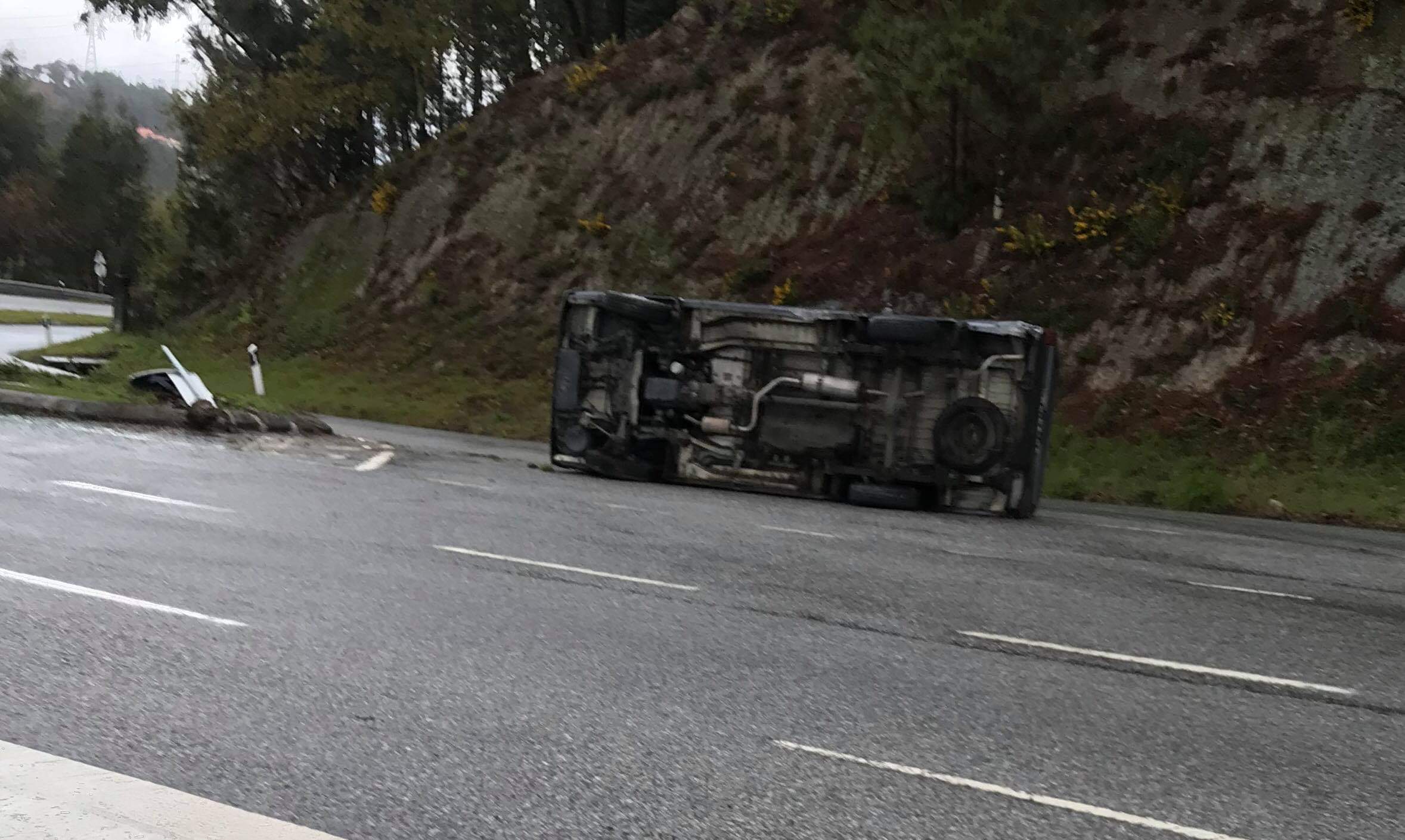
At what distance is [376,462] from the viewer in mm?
16891

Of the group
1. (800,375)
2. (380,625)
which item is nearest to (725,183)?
(800,375)

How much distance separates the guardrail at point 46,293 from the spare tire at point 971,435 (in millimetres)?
56108

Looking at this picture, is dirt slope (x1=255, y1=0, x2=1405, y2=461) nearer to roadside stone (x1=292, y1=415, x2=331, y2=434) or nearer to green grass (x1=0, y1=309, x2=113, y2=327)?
roadside stone (x1=292, y1=415, x2=331, y2=434)

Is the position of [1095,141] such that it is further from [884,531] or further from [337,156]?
[337,156]

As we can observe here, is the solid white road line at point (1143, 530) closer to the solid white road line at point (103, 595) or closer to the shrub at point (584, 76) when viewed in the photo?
the solid white road line at point (103, 595)

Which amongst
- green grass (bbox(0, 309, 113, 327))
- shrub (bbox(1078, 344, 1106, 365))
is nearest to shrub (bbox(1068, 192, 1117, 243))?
shrub (bbox(1078, 344, 1106, 365))

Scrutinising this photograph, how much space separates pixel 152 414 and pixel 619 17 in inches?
1091

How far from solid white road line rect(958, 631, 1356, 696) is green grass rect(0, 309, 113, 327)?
1723 inches

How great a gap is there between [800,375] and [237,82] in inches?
1323

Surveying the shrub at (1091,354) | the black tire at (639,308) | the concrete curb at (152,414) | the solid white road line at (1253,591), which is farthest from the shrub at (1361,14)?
the concrete curb at (152,414)

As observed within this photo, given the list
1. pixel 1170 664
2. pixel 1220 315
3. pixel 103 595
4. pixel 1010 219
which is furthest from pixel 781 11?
pixel 1170 664

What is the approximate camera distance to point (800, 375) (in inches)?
596

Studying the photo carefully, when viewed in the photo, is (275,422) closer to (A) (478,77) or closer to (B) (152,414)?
(B) (152,414)

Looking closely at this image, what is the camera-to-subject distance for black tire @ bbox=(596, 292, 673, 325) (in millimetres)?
16016
